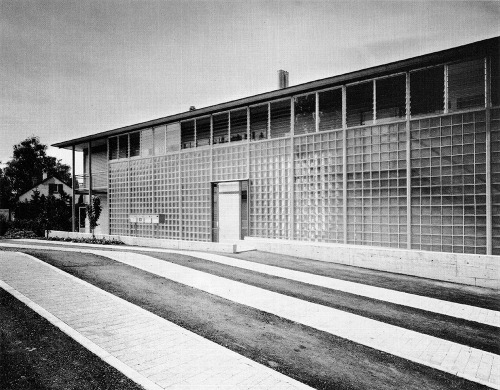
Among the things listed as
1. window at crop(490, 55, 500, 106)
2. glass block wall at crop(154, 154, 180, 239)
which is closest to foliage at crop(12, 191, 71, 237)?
glass block wall at crop(154, 154, 180, 239)

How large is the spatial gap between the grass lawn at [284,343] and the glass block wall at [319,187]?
465 cm

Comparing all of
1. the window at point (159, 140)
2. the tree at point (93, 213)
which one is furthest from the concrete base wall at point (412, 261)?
the tree at point (93, 213)

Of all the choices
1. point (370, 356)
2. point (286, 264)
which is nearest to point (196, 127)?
point (286, 264)

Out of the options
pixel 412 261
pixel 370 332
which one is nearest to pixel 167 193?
pixel 412 261

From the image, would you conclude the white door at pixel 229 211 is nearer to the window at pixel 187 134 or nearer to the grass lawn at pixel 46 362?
the window at pixel 187 134

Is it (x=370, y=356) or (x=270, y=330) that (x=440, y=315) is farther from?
(x=270, y=330)

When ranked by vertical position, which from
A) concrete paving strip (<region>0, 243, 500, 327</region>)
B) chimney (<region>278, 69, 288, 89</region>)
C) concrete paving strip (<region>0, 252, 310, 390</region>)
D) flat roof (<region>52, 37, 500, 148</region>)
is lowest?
concrete paving strip (<region>0, 243, 500, 327</region>)

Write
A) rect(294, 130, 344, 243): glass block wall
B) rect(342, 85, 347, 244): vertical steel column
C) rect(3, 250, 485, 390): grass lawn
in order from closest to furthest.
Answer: rect(3, 250, 485, 390): grass lawn → rect(342, 85, 347, 244): vertical steel column → rect(294, 130, 344, 243): glass block wall

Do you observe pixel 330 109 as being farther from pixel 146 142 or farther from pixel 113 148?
pixel 113 148

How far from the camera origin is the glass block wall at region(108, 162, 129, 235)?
65.8 feet

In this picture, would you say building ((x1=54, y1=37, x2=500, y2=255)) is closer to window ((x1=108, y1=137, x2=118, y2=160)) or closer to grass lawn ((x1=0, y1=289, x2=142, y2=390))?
window ((x1=108, y1=137, x2=118, y2=160))

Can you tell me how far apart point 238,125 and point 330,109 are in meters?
4.68

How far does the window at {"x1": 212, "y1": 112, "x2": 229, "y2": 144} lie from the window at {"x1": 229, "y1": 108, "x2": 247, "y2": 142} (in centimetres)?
32

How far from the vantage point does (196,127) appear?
17.0 meters
